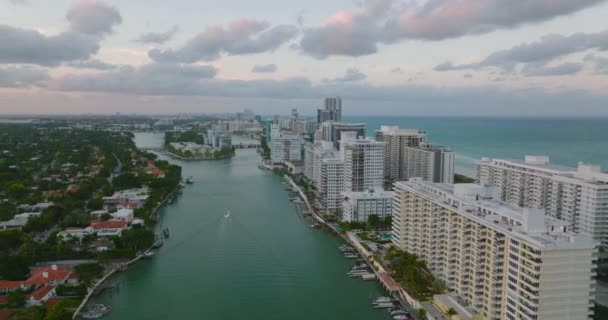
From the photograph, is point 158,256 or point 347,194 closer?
point 158,256

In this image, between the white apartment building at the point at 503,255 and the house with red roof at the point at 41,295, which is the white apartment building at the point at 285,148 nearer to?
the white apartment building at the point at 503,255

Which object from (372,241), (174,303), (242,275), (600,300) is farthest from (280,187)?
(600,300)

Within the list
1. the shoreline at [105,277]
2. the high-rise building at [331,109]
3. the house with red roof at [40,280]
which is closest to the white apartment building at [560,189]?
the shoreline at [105,277]

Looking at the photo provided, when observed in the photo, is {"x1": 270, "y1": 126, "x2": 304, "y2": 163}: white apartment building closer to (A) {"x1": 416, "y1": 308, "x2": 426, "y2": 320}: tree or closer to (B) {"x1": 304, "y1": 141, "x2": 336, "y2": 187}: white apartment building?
(B) {"x1": 304, "y1": 141, "x2": 336, "y2": 187}: white apartment building

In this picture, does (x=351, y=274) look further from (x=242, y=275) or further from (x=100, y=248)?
(x=100, y=248)

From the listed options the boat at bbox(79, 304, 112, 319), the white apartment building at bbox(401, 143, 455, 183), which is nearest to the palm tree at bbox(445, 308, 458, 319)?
the boat at bbox(79, 304, 112, 319)

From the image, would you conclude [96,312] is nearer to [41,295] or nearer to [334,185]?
[41,295]
